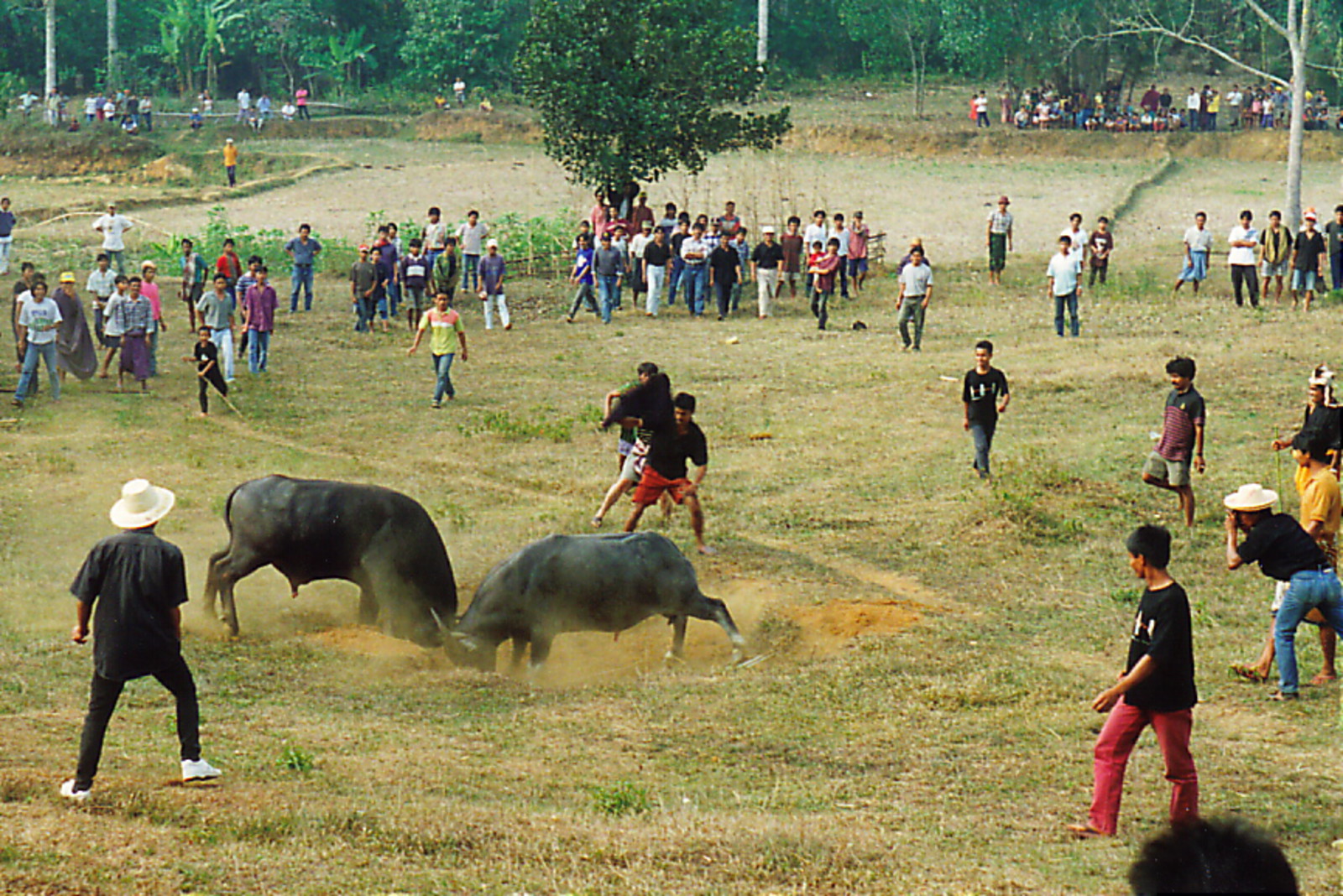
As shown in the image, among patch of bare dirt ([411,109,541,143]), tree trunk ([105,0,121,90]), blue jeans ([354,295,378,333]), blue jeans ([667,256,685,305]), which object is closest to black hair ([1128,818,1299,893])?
blue jeans ([354,295,378,333])

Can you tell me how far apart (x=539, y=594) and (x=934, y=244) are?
24734 mm

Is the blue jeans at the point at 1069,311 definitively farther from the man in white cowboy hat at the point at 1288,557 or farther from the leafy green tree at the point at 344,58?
the leafy green tree at the point at 344,58

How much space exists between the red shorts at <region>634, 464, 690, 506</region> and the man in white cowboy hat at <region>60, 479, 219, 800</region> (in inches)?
267

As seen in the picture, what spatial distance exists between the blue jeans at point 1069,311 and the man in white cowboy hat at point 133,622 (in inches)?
748

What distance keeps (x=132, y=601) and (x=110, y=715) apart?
64 cm

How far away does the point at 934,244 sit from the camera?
35062mm

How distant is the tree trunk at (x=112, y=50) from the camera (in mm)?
→ 59719

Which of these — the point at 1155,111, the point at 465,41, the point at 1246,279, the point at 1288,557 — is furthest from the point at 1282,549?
the point at 465,41

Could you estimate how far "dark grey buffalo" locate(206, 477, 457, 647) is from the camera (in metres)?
12.4

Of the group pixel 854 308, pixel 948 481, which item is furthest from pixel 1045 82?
pixel 948 481

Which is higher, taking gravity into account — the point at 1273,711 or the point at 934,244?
the point at 934,244

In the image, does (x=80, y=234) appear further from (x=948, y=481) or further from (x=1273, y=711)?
(x=1273, y=711)

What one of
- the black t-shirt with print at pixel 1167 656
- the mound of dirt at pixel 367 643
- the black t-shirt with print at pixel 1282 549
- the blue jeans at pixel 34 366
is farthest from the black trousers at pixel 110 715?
the blue jeans at pixel 34 366

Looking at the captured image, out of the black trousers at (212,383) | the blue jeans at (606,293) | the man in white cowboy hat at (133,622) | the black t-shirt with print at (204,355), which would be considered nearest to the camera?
the man in white cowboy hat at (133,622)
